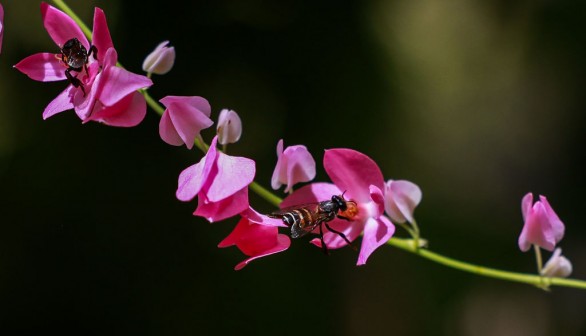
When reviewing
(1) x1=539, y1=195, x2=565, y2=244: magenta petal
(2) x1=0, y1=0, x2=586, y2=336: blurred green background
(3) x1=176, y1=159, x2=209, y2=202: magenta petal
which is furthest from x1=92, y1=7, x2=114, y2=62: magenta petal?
(2) x1=0, y1=0, x2=586, y2=336: blurred green background

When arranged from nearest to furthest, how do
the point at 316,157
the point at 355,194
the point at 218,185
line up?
the point at 218,185 < the point at 355,194 < the point at 316,157

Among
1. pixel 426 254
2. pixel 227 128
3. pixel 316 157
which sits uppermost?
pixel 227 128

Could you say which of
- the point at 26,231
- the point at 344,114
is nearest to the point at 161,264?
the point at 26,231

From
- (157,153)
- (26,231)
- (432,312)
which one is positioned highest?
(157,153)

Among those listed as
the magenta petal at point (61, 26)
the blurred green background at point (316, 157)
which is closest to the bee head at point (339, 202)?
the magenta petal at point (61, 26)

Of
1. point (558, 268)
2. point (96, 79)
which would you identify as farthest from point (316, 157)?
point (96, 79)

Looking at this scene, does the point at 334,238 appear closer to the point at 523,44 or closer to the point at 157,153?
the point at 157,153

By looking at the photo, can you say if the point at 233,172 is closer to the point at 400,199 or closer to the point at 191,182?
the point at 191,182
